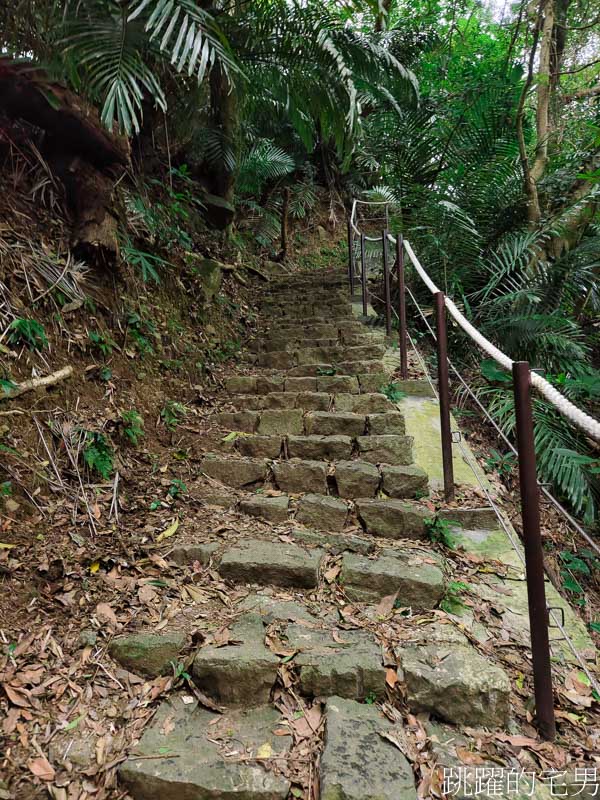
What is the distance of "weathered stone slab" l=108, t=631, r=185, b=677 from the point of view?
1399 mm

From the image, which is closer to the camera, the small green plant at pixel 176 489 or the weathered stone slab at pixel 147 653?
the weathered stone slab at pixel 147 653

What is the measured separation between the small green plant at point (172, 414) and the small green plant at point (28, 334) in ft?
2.71

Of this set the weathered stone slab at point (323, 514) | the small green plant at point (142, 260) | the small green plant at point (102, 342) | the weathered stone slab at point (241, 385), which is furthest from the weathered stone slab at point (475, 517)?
the small green plant at point (142, 260)

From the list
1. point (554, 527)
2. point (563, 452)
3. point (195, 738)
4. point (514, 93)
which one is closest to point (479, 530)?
point (554, 527)

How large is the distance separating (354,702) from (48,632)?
1.00 metres

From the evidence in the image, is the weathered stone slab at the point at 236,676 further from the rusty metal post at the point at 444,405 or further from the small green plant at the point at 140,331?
the small green plant at the point at 140,331

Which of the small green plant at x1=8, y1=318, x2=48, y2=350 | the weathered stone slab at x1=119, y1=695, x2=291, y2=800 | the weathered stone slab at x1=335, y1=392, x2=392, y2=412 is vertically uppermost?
the small green plant at x1=8, y1=318, x2=48, y2=350

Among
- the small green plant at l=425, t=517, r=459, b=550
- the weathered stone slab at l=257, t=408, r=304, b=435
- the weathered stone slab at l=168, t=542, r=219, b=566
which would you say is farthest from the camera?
the weathered stone slab at l=257, t=408, r=304, b=435

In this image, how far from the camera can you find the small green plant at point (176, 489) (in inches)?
89.3

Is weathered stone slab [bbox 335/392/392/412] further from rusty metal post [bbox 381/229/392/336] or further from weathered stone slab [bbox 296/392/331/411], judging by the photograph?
rusty metal post [bbox 381/229/392/336]

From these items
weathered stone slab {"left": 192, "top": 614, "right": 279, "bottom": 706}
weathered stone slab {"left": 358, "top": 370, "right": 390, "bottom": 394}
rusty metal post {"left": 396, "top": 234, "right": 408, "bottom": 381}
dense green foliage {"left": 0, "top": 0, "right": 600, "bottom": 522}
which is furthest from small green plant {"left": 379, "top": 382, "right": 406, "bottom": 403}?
weathered stone slab {"left": 192, "top": 614, "right": 279, "bottom": 706}

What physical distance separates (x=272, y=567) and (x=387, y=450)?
1075mm

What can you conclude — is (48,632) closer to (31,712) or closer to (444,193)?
(31,712)

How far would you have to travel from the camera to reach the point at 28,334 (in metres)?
2.05
